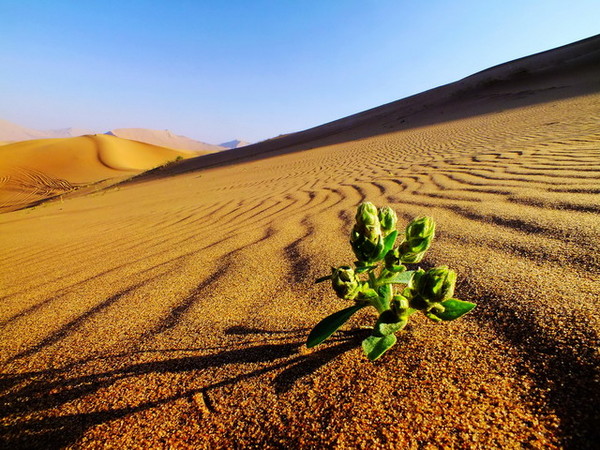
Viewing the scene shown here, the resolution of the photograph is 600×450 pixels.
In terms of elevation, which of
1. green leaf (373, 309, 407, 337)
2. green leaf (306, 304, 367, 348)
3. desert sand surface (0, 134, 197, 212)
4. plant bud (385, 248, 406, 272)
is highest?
desert sand surface (0, 134, 197, 212)

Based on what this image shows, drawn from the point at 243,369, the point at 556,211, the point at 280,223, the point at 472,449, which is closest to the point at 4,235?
the point at 280,223

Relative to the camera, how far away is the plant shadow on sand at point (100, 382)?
0.76m

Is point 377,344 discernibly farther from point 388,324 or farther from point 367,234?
point 367,234

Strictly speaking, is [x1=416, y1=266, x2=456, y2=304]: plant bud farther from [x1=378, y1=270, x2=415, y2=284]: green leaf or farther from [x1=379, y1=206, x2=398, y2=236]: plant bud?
[x1=379, y1=206, x2=398, y2=236]: plant bud

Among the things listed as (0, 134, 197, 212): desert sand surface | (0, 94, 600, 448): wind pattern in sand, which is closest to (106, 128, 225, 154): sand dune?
(0, 134, 197, 212): desert sand surface

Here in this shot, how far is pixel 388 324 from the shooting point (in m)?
0.75

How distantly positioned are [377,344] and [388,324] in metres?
0.06

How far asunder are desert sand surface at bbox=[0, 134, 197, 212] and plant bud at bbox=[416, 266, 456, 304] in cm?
1864

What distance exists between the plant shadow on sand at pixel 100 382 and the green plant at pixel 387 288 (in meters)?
0.17

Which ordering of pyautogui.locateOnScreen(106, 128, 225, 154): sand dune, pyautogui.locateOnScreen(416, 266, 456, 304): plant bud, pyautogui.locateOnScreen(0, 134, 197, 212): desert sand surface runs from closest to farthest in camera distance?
pyautogui.locateOnScreen(416, 266, 456, 304): plant bud → pyautogui.locateOnScreen(0, 134, 197, 212): desert sand surface → pyautogui.locateOnScreen(106, 128, 225, 154): sand dune

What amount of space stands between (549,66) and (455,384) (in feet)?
84.6

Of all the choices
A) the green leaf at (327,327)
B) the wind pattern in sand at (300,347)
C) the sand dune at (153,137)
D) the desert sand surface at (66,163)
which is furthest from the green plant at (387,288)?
the sand dune at (153,137)

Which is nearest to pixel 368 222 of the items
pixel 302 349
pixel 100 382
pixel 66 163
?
pixel 302 349

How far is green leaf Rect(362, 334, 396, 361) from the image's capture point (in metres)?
0.70
